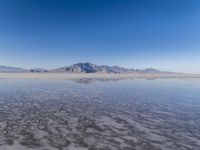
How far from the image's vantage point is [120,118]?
44.1 feet

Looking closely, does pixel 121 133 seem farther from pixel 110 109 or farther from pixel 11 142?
pixel 110 109

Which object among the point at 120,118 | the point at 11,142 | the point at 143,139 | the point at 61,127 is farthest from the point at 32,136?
the point at 120,118

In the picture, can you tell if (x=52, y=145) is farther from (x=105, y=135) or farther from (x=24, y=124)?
(x=24, y=124)

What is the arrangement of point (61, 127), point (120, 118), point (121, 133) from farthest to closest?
point (120, 118), point (61, 127), point (121, 133)

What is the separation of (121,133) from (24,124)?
5030mm

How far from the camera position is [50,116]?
13.6 meters

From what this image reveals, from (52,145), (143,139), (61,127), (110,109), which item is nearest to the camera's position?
(52,145)

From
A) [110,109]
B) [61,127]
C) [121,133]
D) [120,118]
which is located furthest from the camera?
[110,109]

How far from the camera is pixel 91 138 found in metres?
9.49

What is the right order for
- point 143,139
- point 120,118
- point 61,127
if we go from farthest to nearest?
point 120,118, point 61,127, point 143,139

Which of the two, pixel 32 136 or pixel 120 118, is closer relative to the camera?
pixel 32 136

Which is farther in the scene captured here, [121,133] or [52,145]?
[121,133]

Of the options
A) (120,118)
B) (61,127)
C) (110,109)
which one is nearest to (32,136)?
(61,127)

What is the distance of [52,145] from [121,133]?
3.32 meters
